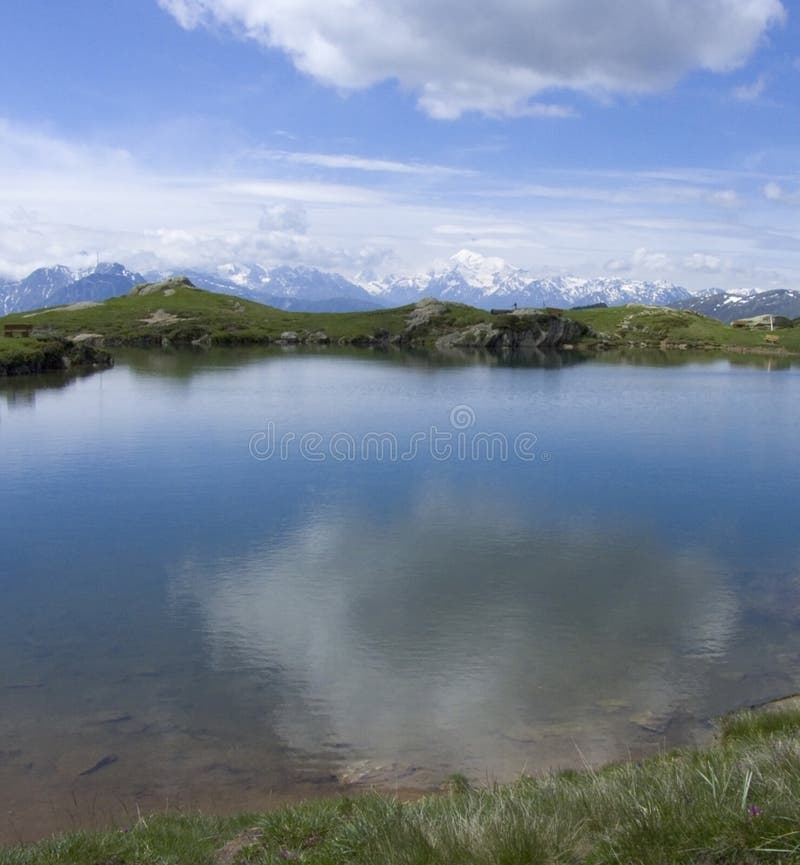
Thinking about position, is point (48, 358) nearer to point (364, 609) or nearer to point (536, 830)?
point (364, 609)

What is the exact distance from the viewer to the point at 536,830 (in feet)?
29.0

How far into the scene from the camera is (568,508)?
38438mm

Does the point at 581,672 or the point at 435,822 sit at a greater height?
the point at 435,822

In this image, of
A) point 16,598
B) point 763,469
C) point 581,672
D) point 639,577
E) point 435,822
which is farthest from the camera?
point 763,469

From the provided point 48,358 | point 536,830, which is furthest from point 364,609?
point 48,358

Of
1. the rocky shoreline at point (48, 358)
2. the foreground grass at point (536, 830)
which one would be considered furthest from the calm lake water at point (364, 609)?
the rocky shoreline at point (48, 358)

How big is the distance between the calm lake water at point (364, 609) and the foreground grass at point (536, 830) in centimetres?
429

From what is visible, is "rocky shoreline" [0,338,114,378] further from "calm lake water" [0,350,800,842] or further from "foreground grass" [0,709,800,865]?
"foreground grass" [0,709,800,865]

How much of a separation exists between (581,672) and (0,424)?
58.9m

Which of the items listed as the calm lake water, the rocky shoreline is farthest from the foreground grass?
the rocky shoreline

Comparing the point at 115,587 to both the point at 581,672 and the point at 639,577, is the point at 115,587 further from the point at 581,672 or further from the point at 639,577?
the point at 639,577

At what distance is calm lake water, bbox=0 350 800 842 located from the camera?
17.4 meters

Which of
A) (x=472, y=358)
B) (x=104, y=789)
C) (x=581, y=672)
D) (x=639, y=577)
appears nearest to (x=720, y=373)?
(x=472, y=358)

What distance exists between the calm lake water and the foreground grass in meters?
4.29
